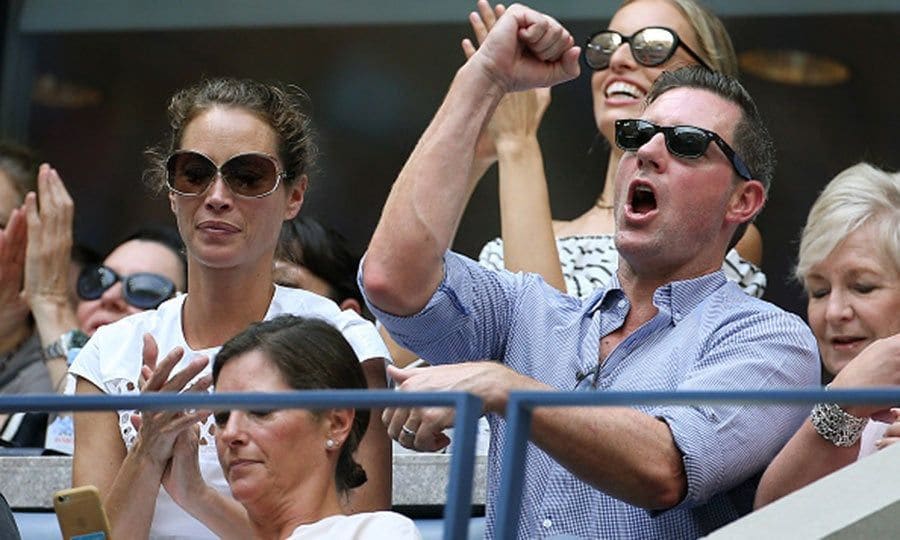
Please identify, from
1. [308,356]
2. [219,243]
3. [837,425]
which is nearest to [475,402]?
[837,425]

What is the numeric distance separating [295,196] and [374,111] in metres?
2.36

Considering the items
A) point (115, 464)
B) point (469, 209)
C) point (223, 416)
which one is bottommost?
point (469, 209)

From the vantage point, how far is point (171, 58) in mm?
6105

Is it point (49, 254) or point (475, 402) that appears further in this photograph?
point (49, 254)

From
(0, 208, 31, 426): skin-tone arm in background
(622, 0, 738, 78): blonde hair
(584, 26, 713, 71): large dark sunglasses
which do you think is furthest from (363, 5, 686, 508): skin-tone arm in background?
(0, 208, 31, 426): skin-tone arm in background

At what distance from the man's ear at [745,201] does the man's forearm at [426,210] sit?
472mm

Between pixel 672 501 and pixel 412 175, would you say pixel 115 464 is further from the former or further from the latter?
pixel 672 501

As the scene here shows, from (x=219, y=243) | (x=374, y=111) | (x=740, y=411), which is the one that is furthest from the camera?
(x=374, y=111)

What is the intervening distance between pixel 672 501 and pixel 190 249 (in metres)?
1.15

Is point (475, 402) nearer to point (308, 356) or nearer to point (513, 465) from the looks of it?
point (513, 465)

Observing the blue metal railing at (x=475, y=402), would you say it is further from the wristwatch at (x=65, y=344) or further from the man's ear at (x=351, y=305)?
the wristwatch at (x=65, y=344)

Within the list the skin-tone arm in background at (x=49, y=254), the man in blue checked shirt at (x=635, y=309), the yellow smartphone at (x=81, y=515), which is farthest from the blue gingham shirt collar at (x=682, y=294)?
the skin-tone arm in background at (x=49, y=254)

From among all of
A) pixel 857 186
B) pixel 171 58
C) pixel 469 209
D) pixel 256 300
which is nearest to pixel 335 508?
pixel 256 300

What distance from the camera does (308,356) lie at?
3016 millimetres
